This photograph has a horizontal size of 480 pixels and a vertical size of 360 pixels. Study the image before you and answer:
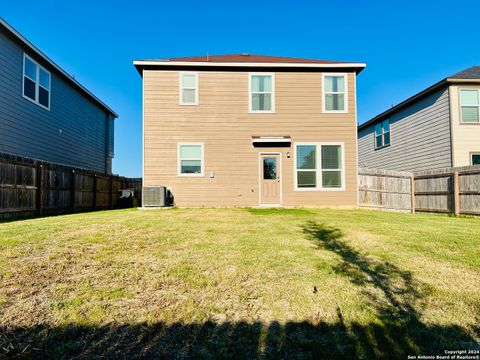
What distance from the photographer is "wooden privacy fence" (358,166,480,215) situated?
31.4ft

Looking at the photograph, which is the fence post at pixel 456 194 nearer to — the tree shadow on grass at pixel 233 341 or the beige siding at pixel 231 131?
the beige siding at pixel 231 131

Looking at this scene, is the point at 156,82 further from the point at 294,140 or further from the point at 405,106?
the point at 405,106

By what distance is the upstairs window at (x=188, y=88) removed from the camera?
1103cm

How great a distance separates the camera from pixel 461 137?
39.1 feet

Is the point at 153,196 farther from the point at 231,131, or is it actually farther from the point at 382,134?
the point at 382,134

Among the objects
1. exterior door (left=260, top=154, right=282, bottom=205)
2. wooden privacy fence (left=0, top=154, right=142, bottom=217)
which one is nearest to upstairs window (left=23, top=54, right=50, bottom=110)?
wooden privacy fence (left=0, top=154, right=142, bottom=217)

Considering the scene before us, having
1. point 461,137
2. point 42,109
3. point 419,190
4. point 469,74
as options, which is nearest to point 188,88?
point 42,109

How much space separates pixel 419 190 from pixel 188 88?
10485 mm

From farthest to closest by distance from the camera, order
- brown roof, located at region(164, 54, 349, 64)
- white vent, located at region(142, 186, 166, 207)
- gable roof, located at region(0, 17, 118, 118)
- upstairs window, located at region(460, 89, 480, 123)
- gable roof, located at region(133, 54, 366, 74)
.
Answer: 1. upstairs window, located at region(460, 89, 480, 123)
2. brown roof, located at region(164, 54, 349, 64)
3. gable roof, located at region(133, 54, 366, 74)
4. white vent, located at region(142, 186, 166, 207)
5. gable roof, located at region(0, 17, 118, 118)

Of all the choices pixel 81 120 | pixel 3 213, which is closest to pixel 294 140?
pixel 3 213

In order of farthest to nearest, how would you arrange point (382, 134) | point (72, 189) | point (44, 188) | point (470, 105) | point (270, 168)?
1. point (382, 134)
2. point (470, 105)
3. point (270, 168)
4. point (72, 189)
5. point (44, 188)

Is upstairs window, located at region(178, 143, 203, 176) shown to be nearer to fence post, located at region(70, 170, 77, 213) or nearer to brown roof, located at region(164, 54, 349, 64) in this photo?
brown roof, located at region(164, 54, 349, 64)

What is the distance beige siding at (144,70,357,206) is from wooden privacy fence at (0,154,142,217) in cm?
286

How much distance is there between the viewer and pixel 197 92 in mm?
11062
